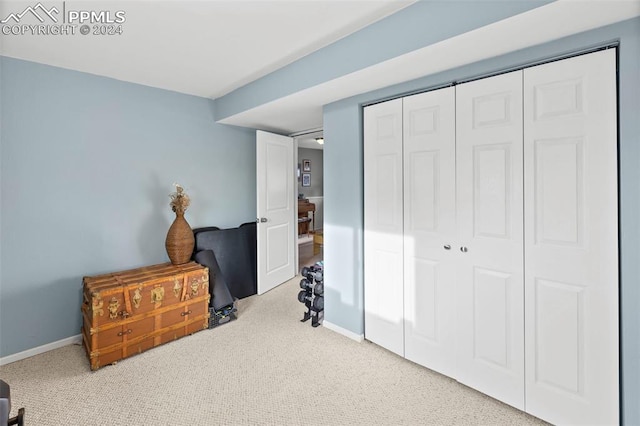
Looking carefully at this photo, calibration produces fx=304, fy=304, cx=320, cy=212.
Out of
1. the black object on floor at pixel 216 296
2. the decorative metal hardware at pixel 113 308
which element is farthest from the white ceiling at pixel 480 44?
the decorative metal hardware at pixel 113 308

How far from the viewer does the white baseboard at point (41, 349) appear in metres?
2.39

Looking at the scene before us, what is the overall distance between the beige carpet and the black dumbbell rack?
0.99ft

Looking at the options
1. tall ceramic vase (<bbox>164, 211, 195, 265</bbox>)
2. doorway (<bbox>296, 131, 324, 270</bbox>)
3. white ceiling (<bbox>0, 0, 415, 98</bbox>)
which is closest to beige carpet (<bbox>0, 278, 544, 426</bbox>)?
tall ceramic vase (<bbox>164, 211, 195, 265</bbox>)

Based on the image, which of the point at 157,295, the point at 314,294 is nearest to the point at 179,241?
the point at 157,295

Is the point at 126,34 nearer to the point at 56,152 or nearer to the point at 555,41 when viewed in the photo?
the point at 56,152

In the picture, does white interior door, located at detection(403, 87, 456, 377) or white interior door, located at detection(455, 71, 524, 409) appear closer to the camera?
white interior door, located at detection(455, 71, 524, 409)

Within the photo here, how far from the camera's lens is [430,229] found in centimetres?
220

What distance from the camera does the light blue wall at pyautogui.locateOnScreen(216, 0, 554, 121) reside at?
57.5 inches

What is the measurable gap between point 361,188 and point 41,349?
3.01m

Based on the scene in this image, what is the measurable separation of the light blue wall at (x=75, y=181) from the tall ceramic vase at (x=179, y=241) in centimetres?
34

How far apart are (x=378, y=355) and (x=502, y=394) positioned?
2.87 ft

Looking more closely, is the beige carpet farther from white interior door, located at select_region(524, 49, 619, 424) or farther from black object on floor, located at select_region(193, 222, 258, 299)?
black object on floor, located at select_region(193, 222, 258, 299)

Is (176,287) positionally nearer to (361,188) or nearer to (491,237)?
(361,188)

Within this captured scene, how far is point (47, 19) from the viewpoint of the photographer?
1.89 m
